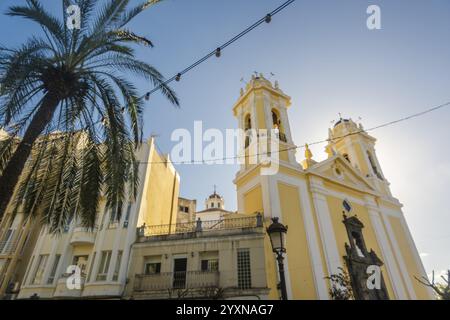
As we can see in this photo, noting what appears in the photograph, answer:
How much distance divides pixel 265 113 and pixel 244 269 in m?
Answer: 13.0

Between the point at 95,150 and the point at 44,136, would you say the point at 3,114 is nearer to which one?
the point at 44,136

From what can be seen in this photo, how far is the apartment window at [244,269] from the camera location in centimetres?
1440

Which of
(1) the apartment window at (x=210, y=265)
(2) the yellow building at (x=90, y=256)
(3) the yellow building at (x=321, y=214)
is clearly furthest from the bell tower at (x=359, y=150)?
(2) the yellow building at (x=90, y=256)

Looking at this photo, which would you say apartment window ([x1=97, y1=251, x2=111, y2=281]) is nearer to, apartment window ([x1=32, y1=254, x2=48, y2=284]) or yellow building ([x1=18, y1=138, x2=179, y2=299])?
yellow building ([x1=18, y1=138, x2=179, y2=299])

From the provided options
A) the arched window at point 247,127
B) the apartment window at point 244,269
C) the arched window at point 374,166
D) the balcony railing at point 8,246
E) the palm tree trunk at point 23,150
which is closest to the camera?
the palm tree trunk at point 23,150

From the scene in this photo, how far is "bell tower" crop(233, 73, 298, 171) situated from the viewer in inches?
846

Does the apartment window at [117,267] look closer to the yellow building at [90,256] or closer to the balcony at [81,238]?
the yellow building at [90,256]

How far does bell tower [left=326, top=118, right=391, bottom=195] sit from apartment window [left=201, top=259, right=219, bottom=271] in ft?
59.4

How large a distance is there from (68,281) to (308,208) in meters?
15.9

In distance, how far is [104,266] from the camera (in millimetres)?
15977

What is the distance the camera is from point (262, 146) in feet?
67.3

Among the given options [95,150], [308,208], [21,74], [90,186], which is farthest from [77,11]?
[308,208]

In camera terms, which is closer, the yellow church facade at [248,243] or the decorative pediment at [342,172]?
the yellow church facade at [248,243]

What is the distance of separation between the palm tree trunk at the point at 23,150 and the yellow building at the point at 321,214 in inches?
483
